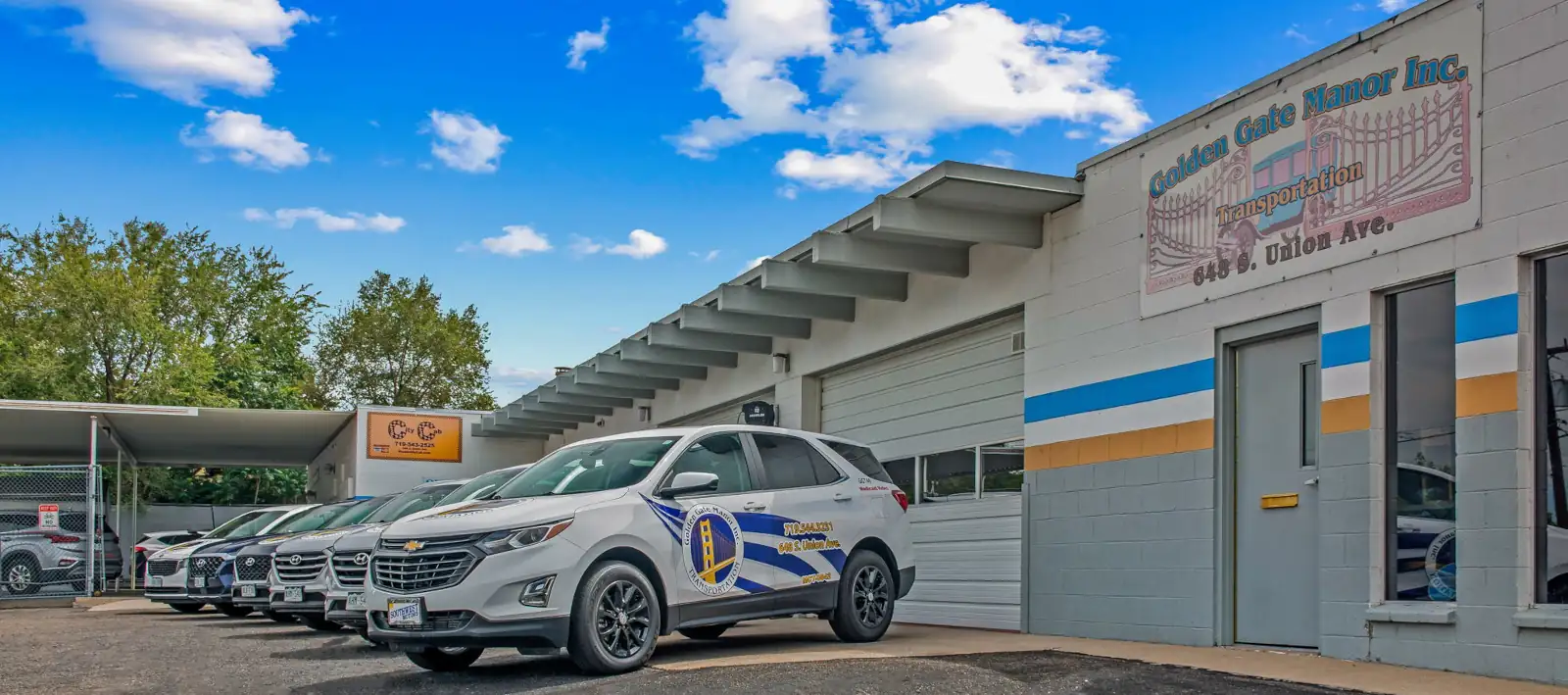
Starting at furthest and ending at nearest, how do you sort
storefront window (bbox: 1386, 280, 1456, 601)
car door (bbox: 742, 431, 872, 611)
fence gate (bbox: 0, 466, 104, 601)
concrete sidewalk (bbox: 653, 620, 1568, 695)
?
fence gate (bbox: 0, 466, 104, 601), car door (bbox: 742, 431, 872, 611), storefront window (bbox: 1386, 280, 1456, 601), concrete sidewalk (bbox: 653, 620, 1568, 695)

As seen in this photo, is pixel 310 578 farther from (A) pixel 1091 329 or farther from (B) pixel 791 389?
(A) pixel 1091 329

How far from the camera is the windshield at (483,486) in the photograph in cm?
1069

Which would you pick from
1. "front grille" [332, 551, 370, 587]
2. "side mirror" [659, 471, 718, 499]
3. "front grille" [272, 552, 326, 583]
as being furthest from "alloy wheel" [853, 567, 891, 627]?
"front grille" [272, 552, 326, 583]

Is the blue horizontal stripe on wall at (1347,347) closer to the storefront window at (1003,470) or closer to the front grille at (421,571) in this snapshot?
the storefront window at (1003,470)

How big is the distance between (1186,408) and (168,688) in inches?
285

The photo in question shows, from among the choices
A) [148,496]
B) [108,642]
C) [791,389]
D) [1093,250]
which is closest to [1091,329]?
[1093,250]

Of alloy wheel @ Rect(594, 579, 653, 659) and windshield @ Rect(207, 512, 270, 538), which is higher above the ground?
alloy wheel @ Rect(594, 579, 653, 659)

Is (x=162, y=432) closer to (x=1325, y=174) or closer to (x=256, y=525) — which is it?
(x=256, y=525)

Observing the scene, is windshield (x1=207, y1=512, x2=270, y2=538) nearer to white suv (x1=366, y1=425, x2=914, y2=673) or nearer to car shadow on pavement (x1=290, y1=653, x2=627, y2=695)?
white suv (x1=366, y1=425, x2=914, y2=673)

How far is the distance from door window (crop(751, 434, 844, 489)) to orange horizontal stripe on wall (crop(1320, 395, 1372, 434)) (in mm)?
3580

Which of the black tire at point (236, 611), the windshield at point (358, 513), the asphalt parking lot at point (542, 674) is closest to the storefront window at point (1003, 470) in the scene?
the asphalt parking lot at point (542, 674)

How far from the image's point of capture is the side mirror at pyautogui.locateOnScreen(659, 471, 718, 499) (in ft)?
30.6

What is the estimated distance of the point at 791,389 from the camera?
1809cm

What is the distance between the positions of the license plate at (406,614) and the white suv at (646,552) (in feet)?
0.04
